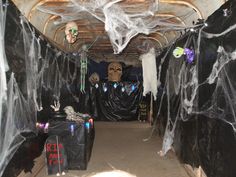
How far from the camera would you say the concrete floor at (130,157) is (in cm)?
432

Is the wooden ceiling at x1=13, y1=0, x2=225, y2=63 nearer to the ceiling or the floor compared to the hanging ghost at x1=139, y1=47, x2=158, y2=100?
nearer to the ceiling

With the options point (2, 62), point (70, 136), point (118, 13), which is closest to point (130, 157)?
point (70, 136)

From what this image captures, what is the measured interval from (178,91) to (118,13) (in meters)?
1.81

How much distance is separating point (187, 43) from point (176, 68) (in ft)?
2.78

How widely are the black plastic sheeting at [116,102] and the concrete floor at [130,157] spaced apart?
2281mm

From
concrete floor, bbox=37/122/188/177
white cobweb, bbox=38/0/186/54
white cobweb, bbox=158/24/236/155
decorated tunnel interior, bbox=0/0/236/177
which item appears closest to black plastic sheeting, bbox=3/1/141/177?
decorated tunnel interior, bbox=0/0/236/177

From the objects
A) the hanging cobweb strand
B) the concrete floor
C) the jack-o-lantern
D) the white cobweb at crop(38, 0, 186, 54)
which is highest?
the white cobweb at crop(38, 0, 186, 54)

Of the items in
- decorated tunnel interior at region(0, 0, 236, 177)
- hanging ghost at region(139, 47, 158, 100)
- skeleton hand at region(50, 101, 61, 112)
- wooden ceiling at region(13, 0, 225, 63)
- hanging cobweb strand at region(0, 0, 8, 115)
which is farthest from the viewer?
hanging ghost at region(139, 47, 158, 100)

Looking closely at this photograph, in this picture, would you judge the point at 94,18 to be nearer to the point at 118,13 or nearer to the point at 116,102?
the point at 118,13

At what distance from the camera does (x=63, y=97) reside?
5961 mm

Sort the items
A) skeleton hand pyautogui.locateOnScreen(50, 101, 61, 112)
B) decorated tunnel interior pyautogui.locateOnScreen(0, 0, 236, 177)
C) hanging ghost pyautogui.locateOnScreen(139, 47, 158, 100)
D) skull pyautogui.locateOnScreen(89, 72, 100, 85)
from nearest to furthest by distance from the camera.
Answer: decorated tunnel interior pyautogui.locateOnScreen(0, 0, 236, 177) < skeleton hand pyautogui.locateOnScreen(50, 101, 61, 112) < hanging ghost pyautogui.locateOnScreen(139, 47, 158, 100) < skull pyautogui.locateOnScreen(89, 72, 100, 85)

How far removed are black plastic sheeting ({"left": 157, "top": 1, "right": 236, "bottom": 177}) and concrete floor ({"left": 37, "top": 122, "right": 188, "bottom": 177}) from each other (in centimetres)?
55

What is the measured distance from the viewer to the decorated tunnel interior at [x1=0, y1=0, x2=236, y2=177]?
2434mm

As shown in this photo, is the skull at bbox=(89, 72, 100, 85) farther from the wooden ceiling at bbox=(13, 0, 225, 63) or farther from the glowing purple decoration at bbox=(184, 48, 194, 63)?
the glowing purple decoration at bbox=(184, 48, 194, 63)
